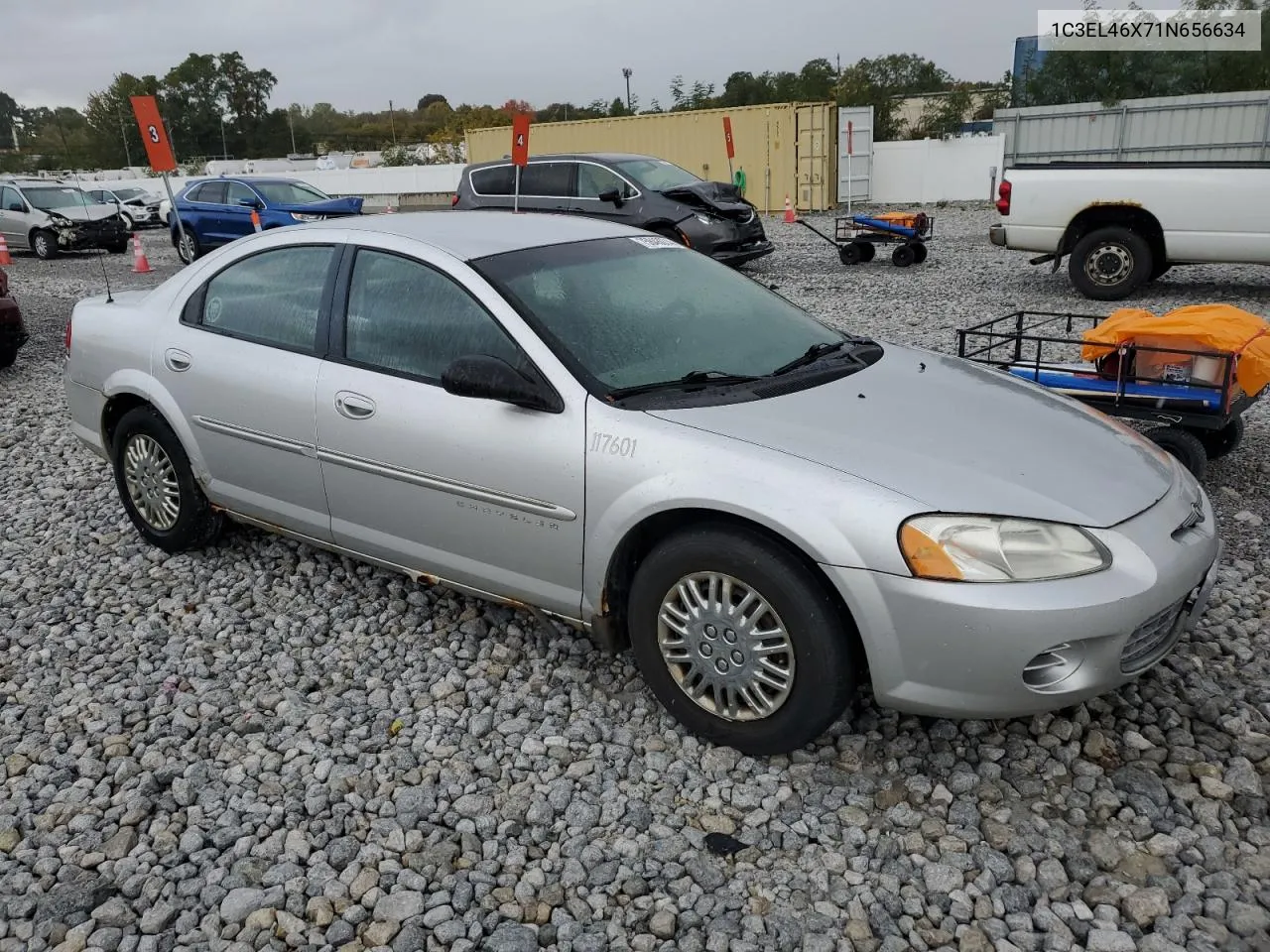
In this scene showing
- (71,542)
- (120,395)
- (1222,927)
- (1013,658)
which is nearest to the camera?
(1222,927)

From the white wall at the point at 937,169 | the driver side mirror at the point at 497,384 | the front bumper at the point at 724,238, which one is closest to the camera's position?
the driver side mirror at the point at 497,384

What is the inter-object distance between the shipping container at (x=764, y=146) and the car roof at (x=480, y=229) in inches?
802

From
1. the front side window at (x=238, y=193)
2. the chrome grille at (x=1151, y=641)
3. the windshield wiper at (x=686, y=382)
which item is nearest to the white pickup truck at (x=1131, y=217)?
the chrome grille at (x=1151, y=641)

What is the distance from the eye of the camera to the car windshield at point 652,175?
13.9 metres

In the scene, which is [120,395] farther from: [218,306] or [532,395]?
[532,395]

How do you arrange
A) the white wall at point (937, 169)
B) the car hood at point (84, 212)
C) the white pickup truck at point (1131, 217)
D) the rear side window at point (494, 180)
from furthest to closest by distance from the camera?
the white wall at point (937, 169) < the car hood at point (84, 212) < the rear side window at point (494, 180) < the white pickup truck at point (1131, 217)

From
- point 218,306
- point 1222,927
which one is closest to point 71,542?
point 218,306

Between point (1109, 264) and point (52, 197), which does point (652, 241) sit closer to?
point (1109, 264)

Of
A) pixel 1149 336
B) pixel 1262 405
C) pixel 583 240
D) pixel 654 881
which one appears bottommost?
pixel 654 881

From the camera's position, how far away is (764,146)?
2394 cm

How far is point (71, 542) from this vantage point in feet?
17.0

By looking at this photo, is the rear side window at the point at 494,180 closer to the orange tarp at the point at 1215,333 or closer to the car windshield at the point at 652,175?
the car windshield at the point at 652,175

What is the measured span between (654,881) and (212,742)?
164 centimetres

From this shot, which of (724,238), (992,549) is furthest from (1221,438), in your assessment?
(724,238)
